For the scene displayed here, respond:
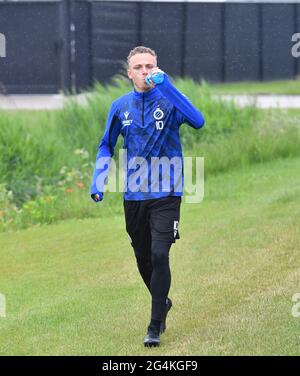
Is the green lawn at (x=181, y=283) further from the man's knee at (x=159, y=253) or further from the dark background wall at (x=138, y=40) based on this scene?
the dark background wall at (x=138, y=40)

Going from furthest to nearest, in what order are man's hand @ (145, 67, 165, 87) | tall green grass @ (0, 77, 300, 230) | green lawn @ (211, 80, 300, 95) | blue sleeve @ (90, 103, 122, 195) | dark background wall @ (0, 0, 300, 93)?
green lawn @ (211, 80, 300, 95)
dark background wall @ (0, 0, 300, 93)
tall green grass @ (0, 77, 300, 230)
blue sleeve @ (90, 103, 122, 195)
man's hand @ (145, 67, 165, 87)

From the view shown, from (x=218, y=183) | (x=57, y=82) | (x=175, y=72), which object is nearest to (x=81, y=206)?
(x=218, y=183)

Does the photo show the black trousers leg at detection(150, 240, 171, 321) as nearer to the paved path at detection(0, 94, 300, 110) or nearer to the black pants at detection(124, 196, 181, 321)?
the black pants at detection(124, 196, 181, 321)

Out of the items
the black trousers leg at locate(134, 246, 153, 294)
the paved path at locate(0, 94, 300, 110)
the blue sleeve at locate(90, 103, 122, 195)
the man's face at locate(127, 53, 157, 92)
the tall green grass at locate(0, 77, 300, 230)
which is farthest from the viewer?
the paved path at locate(0, 94, 300, 110)

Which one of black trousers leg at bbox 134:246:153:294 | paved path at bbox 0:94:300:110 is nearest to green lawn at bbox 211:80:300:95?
paved path at bbox 0:94:300:110

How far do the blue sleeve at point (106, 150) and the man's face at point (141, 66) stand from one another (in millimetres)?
280

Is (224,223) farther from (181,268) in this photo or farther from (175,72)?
(175,72)

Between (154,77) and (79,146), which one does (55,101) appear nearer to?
(79,146)

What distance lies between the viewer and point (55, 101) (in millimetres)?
22266

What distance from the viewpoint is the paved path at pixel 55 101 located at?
19.9 metres

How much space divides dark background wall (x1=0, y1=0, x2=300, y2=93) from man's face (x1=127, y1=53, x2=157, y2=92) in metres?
14.3

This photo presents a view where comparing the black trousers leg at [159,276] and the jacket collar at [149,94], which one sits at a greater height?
the jacket collar at [149,94]

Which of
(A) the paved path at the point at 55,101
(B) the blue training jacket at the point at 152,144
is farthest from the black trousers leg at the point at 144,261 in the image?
(A) the paved path at the point at 55,101

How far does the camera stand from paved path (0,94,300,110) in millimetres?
19859
